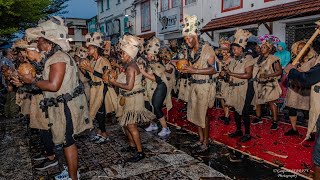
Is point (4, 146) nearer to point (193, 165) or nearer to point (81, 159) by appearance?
point (81, 159)

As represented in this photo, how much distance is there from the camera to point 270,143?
5.58m

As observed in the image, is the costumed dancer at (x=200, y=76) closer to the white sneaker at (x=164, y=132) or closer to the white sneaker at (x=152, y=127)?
the white sneaker at (x=164, y=132)

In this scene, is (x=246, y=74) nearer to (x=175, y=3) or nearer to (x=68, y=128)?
(x=68, y=128)

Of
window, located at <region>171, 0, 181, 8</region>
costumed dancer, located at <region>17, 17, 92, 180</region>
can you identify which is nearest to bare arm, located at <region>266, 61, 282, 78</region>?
costumed dancer, located at <region>17, 17, 92, 180</region>

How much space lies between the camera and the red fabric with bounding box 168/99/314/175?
15.1ft

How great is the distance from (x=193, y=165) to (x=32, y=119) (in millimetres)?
2912

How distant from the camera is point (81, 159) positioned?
16.2 feet

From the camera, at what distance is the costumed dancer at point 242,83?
215 inches

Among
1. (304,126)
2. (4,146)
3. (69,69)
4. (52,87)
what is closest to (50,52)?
(69,69)

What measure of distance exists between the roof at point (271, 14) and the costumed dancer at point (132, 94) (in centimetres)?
762

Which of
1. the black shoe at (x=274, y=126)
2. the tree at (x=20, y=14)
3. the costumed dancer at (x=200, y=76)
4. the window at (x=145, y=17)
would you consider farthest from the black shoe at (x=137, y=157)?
the window at (x=145, y=17)

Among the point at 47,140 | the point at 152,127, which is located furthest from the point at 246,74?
the point at 47,140

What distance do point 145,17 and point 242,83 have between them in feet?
63.9

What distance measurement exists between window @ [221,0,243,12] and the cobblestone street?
10.6 metres
